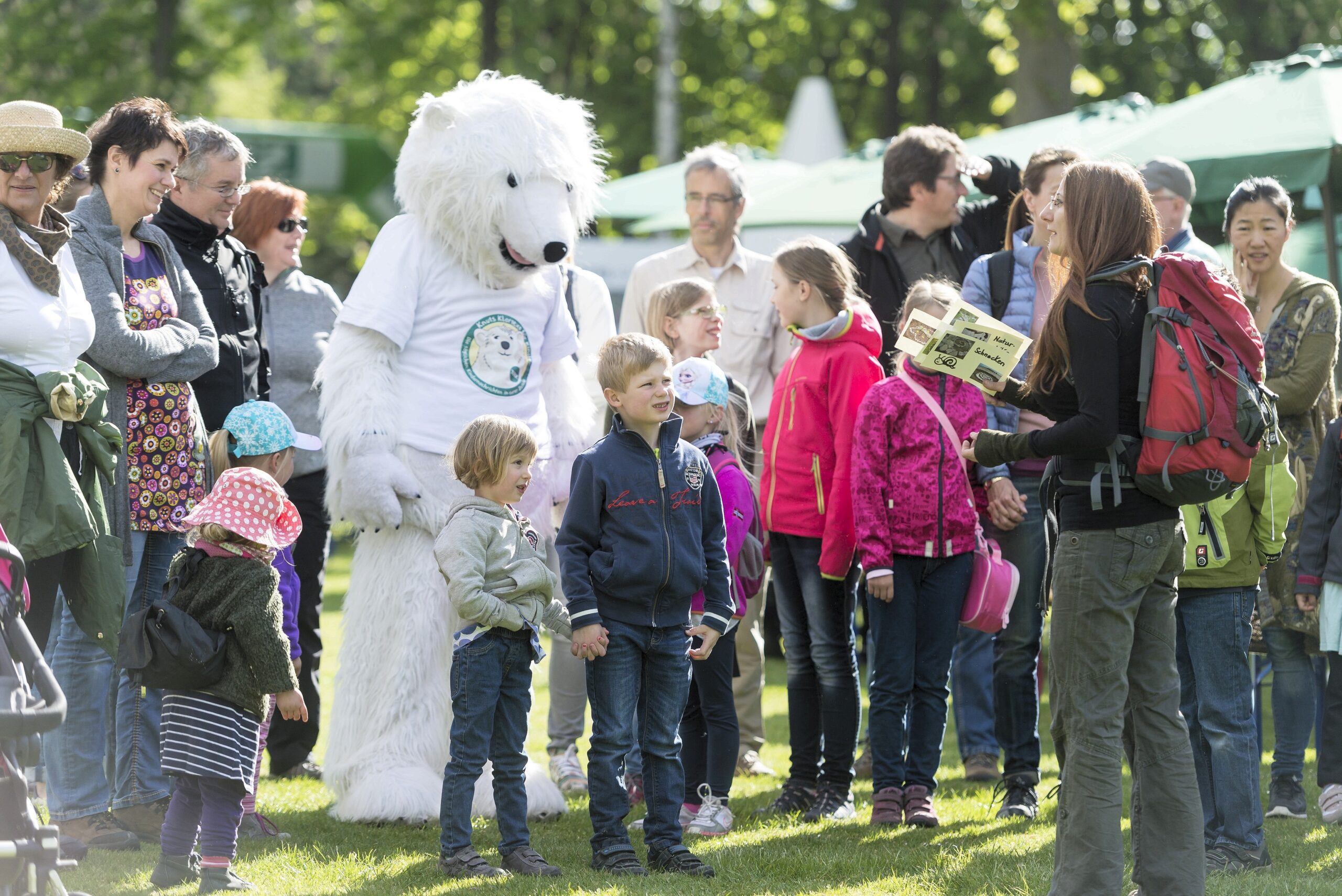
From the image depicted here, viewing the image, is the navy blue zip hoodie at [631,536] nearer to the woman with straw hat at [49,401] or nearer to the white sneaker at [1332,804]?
the woman with straw hat at [49,401]

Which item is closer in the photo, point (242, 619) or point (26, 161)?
point (242, 619)

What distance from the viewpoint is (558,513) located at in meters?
5.82

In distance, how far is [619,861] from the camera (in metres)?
4.54

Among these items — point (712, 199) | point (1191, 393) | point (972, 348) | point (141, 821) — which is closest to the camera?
point (1191, 393)

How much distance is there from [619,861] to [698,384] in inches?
63.3

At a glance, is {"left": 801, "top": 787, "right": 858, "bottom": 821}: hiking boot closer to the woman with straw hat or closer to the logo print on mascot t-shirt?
the logo print on mascot t-shirt

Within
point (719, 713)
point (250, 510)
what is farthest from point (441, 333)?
point (719, 713)

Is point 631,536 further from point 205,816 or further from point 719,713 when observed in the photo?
point 205,816

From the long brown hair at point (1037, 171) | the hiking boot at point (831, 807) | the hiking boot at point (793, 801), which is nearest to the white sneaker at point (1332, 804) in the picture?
the hiking boot at point (831, 807)

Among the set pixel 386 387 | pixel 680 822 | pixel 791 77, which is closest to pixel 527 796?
pixel 680 822

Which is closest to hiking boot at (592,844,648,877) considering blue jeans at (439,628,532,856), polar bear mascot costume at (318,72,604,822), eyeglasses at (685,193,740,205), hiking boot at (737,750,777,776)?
blue jeans at (439,628,532,856)

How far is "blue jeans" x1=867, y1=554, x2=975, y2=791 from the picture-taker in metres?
5.22

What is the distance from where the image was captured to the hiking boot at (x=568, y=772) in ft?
20.1

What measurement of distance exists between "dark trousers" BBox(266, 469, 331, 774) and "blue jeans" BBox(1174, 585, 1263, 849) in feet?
11.3
